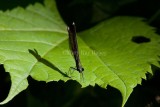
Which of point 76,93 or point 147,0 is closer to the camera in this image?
point 76,93

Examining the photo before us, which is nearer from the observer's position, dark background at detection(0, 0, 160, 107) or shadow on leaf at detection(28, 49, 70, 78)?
shadow on leaf at detection(28, 49, 70, 78)

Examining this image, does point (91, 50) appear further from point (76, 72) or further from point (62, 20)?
point (62, 20)

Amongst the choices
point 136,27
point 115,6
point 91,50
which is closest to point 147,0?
point 115,6

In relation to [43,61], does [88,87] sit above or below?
below

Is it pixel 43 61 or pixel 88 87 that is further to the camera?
pixel 88 87

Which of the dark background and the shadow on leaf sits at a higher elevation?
the shadow on leaf

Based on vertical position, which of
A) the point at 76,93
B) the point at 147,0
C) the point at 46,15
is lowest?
the point at 76,93

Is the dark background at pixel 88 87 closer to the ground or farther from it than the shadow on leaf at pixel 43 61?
closer to the ground

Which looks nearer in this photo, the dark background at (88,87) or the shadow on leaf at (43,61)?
the shadow on leaf at (43,61)
